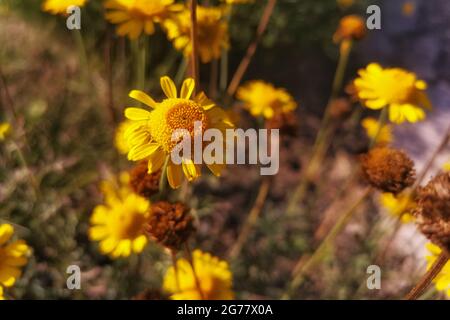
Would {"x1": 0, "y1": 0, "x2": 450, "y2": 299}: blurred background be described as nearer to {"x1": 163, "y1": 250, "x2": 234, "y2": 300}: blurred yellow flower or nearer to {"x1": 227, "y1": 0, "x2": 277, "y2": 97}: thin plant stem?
{"x1": 163, "y1": 250, "x2": 234, "y2": 300}: blurred yellow flower

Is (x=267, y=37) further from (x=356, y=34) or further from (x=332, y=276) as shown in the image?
(x=332, y=276)

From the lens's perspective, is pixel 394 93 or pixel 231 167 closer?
pixel 394 93

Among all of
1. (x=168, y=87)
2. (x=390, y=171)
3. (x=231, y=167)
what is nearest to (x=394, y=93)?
(x=390, y=171)

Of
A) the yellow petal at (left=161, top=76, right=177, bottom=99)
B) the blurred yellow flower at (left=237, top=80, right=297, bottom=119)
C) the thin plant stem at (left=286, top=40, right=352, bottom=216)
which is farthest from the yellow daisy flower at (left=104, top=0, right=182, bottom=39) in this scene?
the thin plant stem at (left=286, top=40, right=352, bottom=216)

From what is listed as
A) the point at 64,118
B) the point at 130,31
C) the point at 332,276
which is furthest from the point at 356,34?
the point at 64,118

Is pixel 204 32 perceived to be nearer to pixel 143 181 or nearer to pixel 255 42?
pixel 255 42

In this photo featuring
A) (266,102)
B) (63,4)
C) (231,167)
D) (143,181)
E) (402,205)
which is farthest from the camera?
(231,167)

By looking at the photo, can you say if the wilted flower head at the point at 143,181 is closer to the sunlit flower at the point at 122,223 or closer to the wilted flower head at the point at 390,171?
the sunlit flower at the point at 122,223

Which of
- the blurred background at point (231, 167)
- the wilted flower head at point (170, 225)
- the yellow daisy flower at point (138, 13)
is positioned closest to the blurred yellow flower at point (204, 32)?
the yellow daisy flower at point (138, 13)
